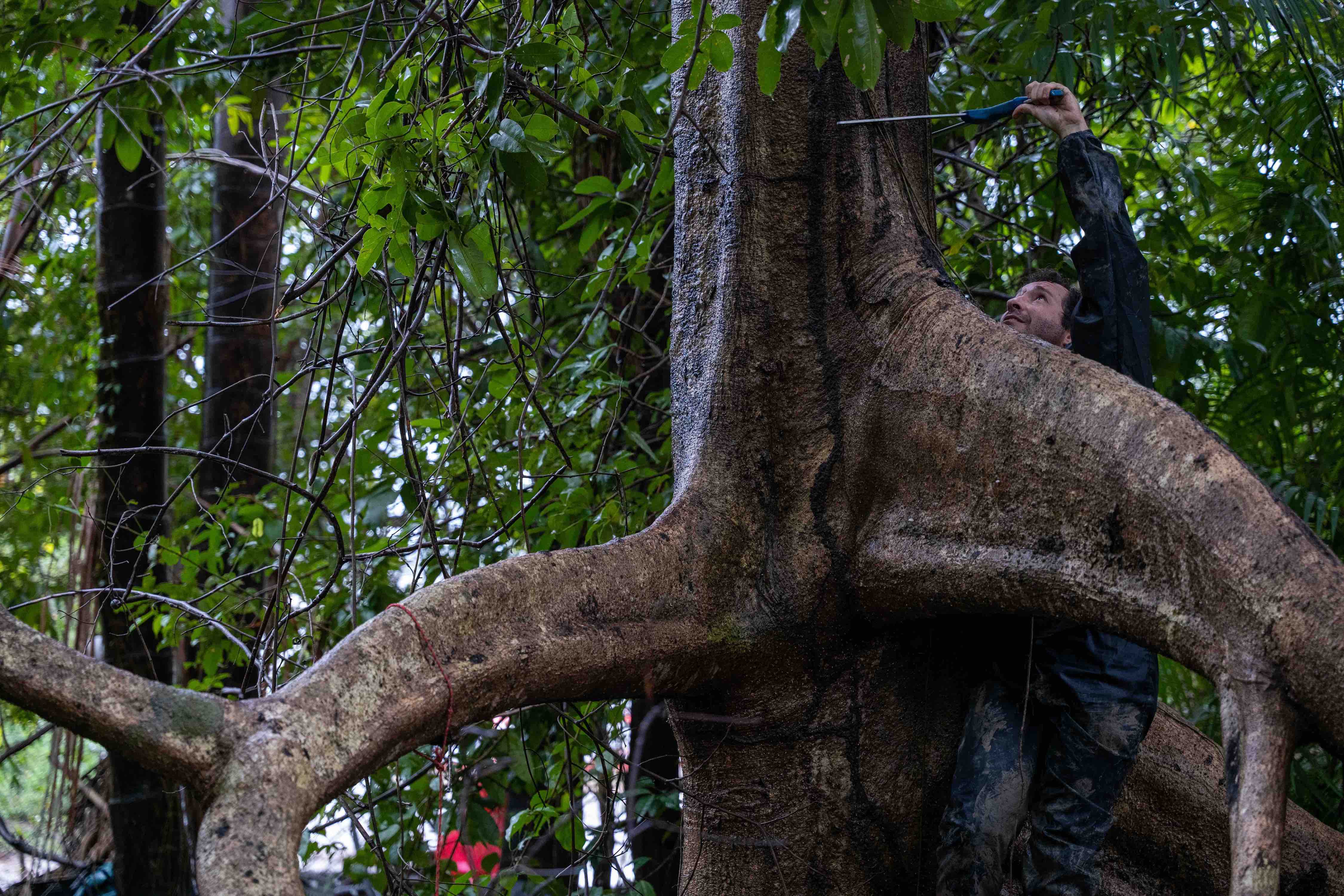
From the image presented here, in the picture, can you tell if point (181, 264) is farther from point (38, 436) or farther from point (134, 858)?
point (38, 436)

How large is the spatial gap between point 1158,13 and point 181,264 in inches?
114

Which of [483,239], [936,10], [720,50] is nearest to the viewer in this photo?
[936,10]

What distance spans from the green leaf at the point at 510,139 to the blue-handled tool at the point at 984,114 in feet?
2.57

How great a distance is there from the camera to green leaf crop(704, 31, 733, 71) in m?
2.31

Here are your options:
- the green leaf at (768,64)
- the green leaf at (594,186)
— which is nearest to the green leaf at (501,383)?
the green leaf at (594,186)

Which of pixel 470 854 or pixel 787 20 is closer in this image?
pixel 787 20

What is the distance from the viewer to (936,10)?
220 centimetres

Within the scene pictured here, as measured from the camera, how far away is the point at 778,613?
8.22 feet

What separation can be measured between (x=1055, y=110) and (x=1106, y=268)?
40 centimetres

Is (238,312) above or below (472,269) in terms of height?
above

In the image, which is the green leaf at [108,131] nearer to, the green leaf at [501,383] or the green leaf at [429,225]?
the green leaf at [501,383]

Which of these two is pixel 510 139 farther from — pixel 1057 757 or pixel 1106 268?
pixel 1057 757

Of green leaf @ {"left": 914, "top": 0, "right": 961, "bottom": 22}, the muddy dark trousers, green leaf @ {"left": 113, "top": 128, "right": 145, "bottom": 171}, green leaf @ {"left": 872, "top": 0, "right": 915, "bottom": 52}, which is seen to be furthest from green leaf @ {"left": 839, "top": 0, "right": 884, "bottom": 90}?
green leaf @ {"left": 113, "top": 128, "right": 145, "bottom": 171}

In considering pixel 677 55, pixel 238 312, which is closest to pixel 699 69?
pixel 677 55
